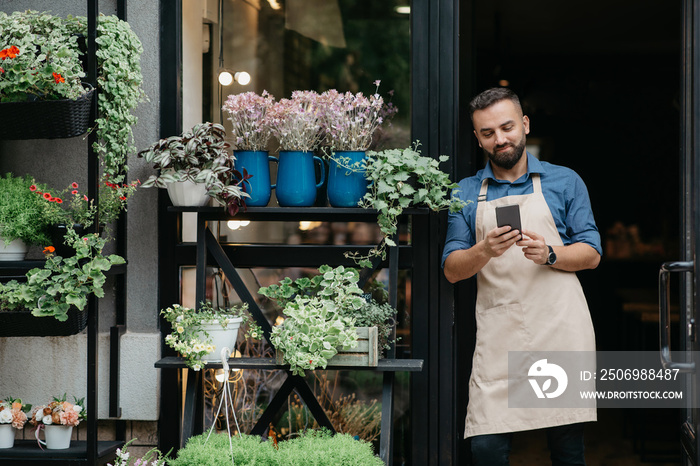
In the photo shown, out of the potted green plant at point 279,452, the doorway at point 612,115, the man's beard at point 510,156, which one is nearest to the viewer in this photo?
the potted green plant at point 279,452

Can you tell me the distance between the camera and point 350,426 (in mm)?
3338

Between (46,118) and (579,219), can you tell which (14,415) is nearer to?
(46,118)

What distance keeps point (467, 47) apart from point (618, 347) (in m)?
4.07

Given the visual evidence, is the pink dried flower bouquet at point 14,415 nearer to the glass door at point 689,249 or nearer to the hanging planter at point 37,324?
the hanging planter at point 37,324

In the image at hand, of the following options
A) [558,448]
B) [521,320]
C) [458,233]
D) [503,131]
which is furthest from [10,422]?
[503,131]

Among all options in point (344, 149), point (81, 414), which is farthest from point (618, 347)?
point (81, 414)

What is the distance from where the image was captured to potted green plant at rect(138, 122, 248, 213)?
297 centimetres

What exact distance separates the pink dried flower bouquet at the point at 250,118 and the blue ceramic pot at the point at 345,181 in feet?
1.06

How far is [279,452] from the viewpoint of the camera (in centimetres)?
266

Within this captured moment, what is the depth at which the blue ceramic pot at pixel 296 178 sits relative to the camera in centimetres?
309

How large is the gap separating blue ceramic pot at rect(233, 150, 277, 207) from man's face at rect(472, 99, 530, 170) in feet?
3.09

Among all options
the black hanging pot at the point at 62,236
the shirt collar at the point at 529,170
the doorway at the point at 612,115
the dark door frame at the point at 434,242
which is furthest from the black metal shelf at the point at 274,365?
the doorway at the point at 612,115

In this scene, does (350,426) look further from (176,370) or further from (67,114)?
(67,114)

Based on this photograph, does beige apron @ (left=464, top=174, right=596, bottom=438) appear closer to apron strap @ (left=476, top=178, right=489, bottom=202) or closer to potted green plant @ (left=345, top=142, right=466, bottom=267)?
apron strap @ (left=476, top=178, right=489, bottom=202)
